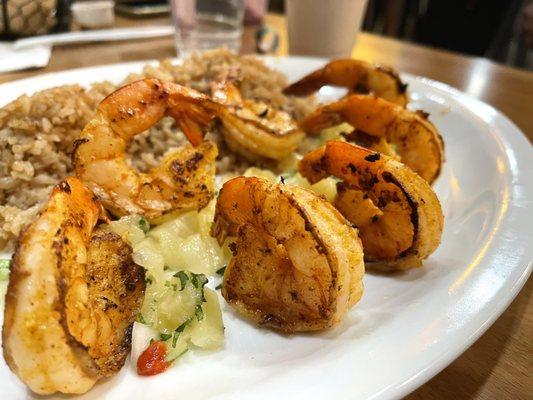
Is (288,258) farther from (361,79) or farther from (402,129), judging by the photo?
(361,79)

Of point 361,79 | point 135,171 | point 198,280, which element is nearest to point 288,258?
point 198,280

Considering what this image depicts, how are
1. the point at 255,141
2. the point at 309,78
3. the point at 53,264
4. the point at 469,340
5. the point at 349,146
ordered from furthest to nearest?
the point at 309,78 → the point at 255,141 → the point at 349,146 → the point at 469,340 → the point at 53,264

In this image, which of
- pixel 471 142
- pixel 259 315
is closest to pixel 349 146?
pixel 259 315

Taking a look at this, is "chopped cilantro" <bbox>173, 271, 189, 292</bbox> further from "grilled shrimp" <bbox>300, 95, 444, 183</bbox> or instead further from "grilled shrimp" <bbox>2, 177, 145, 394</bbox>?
"grilled shrimp" <bbox>300, 95, 444, 183</bbox>

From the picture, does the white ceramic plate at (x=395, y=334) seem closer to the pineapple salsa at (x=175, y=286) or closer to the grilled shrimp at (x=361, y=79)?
the pineapple salsa at (x=175, y=286)

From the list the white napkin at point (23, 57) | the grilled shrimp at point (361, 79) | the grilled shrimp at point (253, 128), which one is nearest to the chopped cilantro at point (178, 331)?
the grilled shrimp at point (253, 128)

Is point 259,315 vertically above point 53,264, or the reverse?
point 53,264

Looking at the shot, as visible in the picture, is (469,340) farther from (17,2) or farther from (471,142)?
(17,2)

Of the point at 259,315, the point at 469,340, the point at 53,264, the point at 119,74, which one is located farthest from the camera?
the point at 119,74
